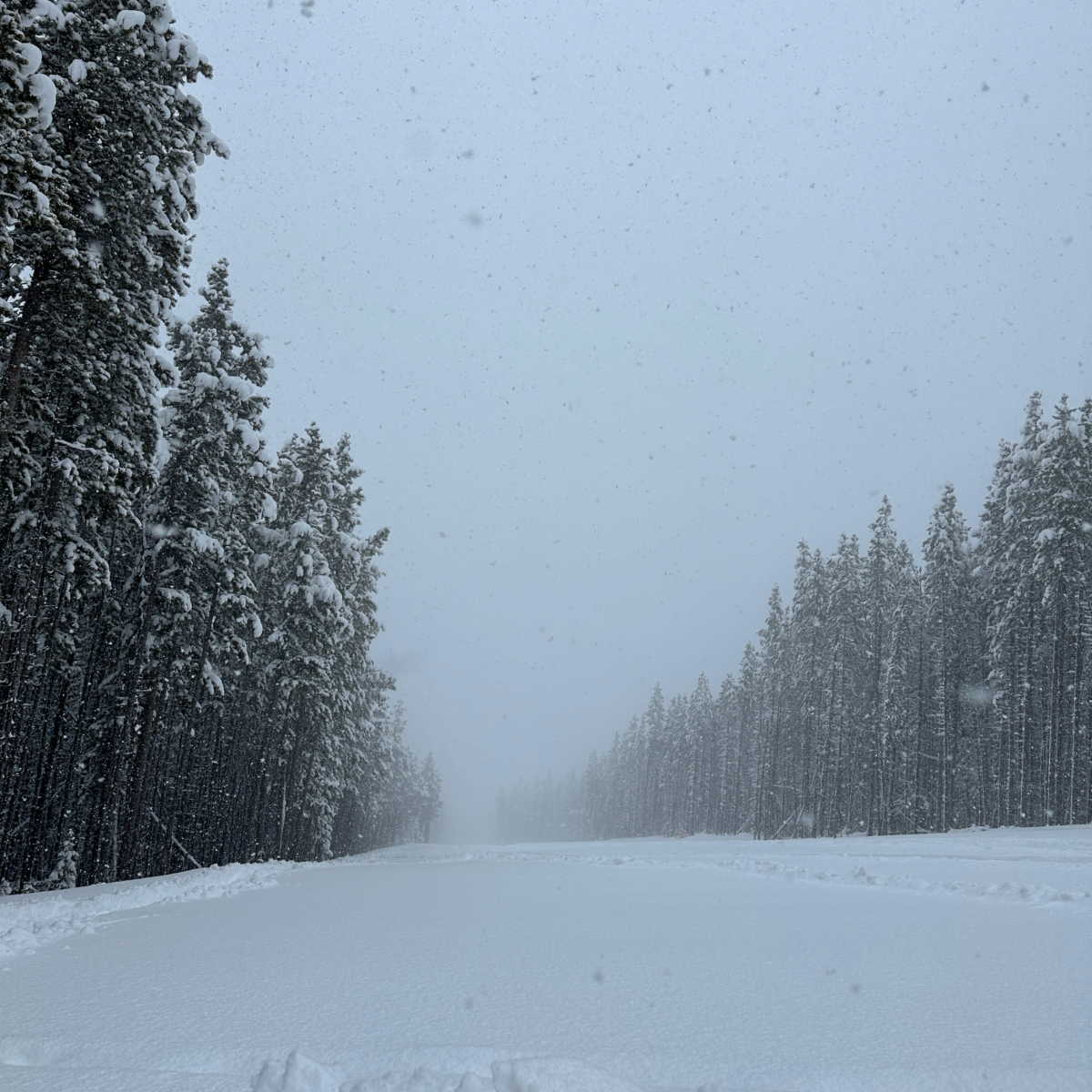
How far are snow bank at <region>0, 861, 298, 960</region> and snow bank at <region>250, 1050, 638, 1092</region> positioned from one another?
4001 mm

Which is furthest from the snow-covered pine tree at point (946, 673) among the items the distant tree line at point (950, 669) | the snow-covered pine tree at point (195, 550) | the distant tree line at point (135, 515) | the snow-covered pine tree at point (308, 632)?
the snow-covered pine tree at point (195, 550)

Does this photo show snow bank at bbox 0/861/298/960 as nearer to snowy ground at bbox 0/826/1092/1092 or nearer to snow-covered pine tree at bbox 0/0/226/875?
snowy ground at bbox 0/826/1092/1092

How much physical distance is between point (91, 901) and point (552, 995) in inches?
289

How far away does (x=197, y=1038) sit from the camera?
342 cm

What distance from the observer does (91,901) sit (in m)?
8.88

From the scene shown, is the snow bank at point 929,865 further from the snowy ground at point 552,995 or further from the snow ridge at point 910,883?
the snowy ground at point 552,995

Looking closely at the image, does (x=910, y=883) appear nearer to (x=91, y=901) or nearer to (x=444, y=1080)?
(x=444, y=1080)

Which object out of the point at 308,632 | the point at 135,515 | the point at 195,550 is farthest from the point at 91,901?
the point at 308,632

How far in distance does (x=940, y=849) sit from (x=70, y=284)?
66.4 ft

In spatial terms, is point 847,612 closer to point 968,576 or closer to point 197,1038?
point 968,576

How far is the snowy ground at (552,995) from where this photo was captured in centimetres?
305

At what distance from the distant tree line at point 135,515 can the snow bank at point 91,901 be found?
3239 millimetres

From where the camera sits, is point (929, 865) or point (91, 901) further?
point (929, 865)

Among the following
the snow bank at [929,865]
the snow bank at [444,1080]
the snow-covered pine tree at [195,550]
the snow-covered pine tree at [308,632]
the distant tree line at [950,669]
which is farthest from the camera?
the distant tree line at [950,669]
